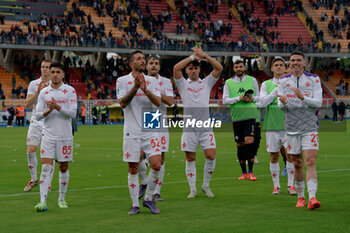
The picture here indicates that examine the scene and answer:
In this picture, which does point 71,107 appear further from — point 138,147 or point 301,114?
point 301,114

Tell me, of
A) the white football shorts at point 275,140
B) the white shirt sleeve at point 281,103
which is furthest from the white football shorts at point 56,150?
the white football shorts at point 275,140

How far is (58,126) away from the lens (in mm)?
10078

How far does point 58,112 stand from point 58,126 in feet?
0.76

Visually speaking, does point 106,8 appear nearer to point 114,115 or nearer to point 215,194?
point 114,115

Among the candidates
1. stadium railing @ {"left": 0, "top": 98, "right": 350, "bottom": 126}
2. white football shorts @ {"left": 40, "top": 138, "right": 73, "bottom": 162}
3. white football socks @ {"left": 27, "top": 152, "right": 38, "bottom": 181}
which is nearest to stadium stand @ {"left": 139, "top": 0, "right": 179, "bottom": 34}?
stadium railing @ {"left": 0, "top": 98, "right": 350, "bottom": 126}

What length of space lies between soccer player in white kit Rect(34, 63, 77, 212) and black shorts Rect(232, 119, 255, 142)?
15.4ft

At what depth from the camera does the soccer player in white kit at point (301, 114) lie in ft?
31.2

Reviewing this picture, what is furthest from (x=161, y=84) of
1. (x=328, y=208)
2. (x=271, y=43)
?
(x=271, y=43)

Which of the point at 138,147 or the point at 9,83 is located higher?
the point at 9,83

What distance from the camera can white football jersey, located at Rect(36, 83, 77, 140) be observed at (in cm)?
1004

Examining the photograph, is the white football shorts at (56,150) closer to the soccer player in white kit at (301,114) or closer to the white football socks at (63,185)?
the white football socks at (63,185)

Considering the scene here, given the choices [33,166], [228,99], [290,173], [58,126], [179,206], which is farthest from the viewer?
[228,99]

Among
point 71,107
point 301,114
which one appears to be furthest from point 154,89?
point 301,114

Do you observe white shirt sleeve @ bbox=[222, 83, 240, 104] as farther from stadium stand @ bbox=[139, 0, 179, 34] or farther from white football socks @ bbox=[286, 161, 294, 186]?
stadium stand @ bbox=[139, 0, 179, 34]
